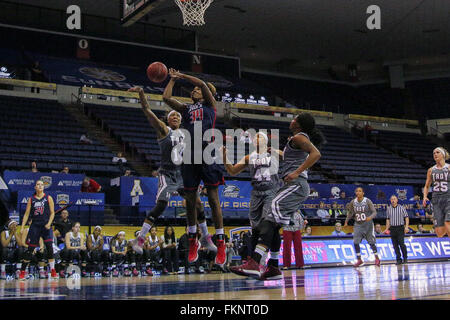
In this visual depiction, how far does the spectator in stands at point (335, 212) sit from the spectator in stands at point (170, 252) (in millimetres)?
6863

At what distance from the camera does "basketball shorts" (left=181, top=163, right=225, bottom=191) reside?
6000 mm

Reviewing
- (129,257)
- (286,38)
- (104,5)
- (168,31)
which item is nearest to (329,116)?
(286,38)

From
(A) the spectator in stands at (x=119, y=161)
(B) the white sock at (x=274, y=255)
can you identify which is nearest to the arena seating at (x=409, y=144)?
(A) the spectator in stands at (x=119, y=161)

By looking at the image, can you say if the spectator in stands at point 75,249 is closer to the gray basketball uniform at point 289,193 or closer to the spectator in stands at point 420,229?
the gray basketball uniform at point 289,193

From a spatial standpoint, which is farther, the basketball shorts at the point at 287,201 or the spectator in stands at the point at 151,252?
the spectator in stands at the point at 151,252

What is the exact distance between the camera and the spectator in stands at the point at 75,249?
11414 mm

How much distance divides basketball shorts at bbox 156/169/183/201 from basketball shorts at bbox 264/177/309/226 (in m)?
1.47

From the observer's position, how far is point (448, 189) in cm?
875

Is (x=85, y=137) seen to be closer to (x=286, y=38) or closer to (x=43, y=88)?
(x=43, y=88)

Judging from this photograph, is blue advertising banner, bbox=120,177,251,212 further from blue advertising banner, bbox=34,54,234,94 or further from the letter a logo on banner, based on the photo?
blue advertising banner, bbox=34,54,234,94

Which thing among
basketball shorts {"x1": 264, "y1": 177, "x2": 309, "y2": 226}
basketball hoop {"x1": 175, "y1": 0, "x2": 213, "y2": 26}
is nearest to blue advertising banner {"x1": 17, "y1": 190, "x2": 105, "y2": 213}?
basketball hoop {"x1": 175, "y1": 0, "x2": 213, "y2": 26}

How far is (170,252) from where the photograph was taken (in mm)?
12406

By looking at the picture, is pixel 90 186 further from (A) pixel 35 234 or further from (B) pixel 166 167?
(B) pixel 166 167

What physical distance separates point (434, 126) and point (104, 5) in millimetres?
19471
